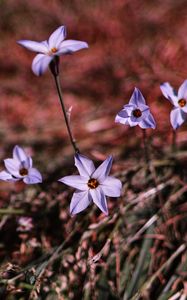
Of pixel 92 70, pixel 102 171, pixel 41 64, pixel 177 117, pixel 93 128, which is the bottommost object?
pixel 102 171

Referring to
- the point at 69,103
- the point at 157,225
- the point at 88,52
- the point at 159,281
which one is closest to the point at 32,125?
the point at 69,103

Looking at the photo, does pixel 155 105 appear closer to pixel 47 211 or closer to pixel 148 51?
pixel 148 51

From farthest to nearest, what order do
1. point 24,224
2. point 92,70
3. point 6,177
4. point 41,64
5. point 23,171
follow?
point 92,70, point 24,224, point 23,171, point 6,177, point 41,64

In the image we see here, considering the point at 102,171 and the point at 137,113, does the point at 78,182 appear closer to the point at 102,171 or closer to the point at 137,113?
the point at 102,171

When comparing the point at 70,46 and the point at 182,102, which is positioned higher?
the point at 70,46

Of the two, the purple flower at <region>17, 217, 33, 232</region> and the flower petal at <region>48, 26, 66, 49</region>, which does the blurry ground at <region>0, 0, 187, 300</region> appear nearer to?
the purple flower at <region>17, 217, 33, 232</region>

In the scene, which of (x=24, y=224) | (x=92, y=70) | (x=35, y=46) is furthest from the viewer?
(x=92, y=70)

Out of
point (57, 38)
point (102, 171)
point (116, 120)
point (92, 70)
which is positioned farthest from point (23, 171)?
point (92, 70)
